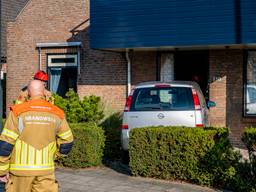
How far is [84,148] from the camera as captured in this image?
33.6ft

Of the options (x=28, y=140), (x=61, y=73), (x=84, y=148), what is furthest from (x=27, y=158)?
(x=61, y=73)

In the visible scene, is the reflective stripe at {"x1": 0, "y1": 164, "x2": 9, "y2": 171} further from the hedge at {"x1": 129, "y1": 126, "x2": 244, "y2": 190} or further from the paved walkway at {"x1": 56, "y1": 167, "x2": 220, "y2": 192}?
the hedge at {"x1": 129, "y1": 126, "x2": 244, "y2": 190}

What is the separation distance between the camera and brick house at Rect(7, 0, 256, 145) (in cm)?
1300

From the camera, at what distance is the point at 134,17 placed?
13891mm

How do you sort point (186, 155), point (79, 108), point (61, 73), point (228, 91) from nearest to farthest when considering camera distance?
point (186, 155) → point (79, 108) → point (228, 91) → point (61, 73)

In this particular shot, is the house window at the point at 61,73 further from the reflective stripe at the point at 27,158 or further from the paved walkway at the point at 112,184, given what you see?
the reflective stripe at the point at 27,158

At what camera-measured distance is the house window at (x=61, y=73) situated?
17.0 metres

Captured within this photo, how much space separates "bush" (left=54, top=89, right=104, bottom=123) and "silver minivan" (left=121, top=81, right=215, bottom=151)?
3260mm

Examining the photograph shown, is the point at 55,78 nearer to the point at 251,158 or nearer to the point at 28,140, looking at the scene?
the point at 251,158

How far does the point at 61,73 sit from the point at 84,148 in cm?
736

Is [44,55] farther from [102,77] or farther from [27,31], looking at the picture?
[102,77]

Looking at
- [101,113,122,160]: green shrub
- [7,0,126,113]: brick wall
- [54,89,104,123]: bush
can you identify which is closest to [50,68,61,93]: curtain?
[7,0,126,113]: brick wall

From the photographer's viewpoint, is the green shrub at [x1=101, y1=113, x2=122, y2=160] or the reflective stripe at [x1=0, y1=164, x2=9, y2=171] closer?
the reflective stripe at [x1=0, y1=164, x2=9, y2=171]

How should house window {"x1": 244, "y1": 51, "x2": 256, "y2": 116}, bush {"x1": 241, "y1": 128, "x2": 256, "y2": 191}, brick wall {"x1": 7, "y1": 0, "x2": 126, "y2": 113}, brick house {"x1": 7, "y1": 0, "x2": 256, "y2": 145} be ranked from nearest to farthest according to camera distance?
bush {"x1": 241, "y1": 128, "x2": 256, "y2": 191}, brick house {"x1": 7, "y1": 0, "x2": 256, "y2": 145}, house window {"x1": 244, "y1": 51, "x2": 256, "y2": 116}, brick wall {"x1": 7, "y1": 0, "x2": 126, "y2": 113}
